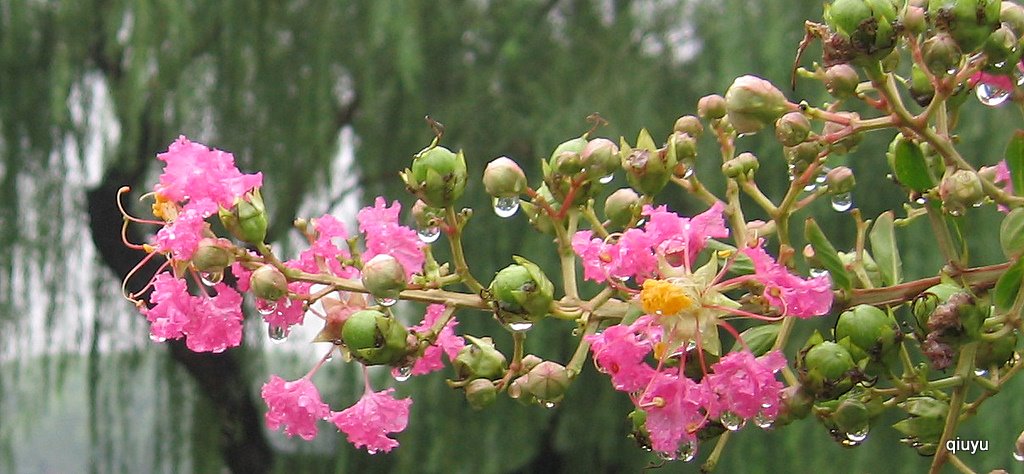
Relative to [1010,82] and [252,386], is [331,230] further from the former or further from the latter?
[252,386]

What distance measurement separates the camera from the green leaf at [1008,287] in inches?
14.9

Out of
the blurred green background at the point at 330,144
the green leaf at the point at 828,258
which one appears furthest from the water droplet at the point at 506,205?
the blurred green background at the point at 330,144

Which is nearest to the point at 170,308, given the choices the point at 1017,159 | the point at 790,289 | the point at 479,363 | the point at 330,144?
the point at 479,363

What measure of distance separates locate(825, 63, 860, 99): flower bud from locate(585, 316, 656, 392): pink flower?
116mm

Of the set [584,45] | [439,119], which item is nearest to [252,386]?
[439,119]

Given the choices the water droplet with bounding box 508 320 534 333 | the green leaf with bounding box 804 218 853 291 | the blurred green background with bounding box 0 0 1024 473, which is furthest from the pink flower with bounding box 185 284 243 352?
the blurred green background with bounding box 0 0 1024 473

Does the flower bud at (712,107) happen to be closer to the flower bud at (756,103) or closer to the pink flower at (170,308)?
the flower bud at (756,103)

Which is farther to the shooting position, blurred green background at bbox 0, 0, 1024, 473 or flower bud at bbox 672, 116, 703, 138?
blurred green background at bbox 0, 0, 1024, 473

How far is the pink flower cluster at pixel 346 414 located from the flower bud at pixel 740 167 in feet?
0.50

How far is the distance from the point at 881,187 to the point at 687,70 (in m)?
0.36

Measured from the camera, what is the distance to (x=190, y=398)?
199 centimetres

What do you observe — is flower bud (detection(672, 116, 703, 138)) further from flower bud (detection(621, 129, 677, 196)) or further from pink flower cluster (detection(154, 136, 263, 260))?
pink flower cluster (detection(154, 136, 263, 260))

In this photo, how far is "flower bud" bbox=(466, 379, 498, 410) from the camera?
15.9 inches

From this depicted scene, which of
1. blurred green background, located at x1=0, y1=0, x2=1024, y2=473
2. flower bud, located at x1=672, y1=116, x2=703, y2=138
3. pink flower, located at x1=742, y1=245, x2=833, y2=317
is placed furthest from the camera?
blurred green background, located at x1=0, y1=0, x2=1024, y2=473
